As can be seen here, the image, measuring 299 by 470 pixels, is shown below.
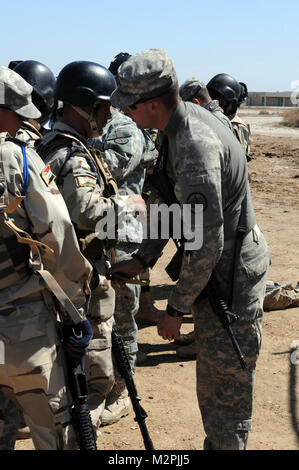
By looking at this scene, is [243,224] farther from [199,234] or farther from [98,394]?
[98,394]

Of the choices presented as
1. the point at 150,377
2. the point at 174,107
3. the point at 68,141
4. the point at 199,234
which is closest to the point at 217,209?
the point at 199,234

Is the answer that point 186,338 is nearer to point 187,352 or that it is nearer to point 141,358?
point 187,352

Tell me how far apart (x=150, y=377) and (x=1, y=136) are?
310 centimetres

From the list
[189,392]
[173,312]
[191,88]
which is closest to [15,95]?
[173,312]

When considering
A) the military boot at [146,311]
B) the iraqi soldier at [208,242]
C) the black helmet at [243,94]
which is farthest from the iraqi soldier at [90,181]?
the black helmet at [243,94]

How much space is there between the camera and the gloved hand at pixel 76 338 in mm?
2682

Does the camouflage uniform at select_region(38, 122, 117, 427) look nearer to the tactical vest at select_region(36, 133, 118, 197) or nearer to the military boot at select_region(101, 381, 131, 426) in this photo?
the tactical vest at select_region(36, 133, 118, 197)

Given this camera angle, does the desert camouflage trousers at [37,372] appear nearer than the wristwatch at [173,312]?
Yes

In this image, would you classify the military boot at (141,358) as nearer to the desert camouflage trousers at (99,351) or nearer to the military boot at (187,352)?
the military boot at (187,352)

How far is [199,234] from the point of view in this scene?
2812 millimetres

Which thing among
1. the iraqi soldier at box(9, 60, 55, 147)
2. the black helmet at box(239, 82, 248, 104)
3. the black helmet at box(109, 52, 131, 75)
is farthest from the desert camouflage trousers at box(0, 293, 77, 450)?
the black helmet at box(239, 82, 248, 104)

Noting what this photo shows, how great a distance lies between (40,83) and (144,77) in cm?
192

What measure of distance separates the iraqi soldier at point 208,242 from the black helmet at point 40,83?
1556 millimetres

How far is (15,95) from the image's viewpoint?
2.56 meters
